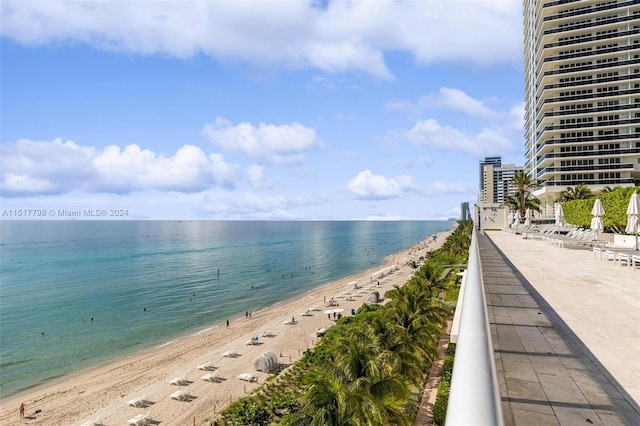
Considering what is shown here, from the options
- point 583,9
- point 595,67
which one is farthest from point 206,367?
point 583,9

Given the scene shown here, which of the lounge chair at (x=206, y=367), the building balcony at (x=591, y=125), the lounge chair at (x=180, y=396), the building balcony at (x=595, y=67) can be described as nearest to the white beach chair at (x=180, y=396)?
the lounge chair at (x=180, y=396)

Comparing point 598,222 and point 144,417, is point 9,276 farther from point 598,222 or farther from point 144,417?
point 598,222

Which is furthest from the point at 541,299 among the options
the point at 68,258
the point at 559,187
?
the point at 68,258

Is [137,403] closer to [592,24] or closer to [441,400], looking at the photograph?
[441,400]

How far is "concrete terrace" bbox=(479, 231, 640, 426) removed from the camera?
15.5 feet

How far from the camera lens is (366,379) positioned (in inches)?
521

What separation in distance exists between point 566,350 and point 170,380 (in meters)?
27.4

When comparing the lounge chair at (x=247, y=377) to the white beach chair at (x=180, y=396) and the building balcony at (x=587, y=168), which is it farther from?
the building balcony at (x=587, y=168)

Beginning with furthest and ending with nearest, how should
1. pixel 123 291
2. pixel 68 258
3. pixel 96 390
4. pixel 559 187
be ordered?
pixel 68 258 → pixel 559 187 → pixel 123 291 → pixel 96 390

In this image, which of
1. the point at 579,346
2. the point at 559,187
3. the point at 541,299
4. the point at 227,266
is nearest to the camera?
the point at 579,346

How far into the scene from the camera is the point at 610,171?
72.3 m

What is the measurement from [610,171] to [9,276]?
12094 centimetres

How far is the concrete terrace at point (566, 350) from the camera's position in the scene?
4.74 m

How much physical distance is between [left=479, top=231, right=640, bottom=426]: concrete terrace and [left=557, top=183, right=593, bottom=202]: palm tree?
211 feet
